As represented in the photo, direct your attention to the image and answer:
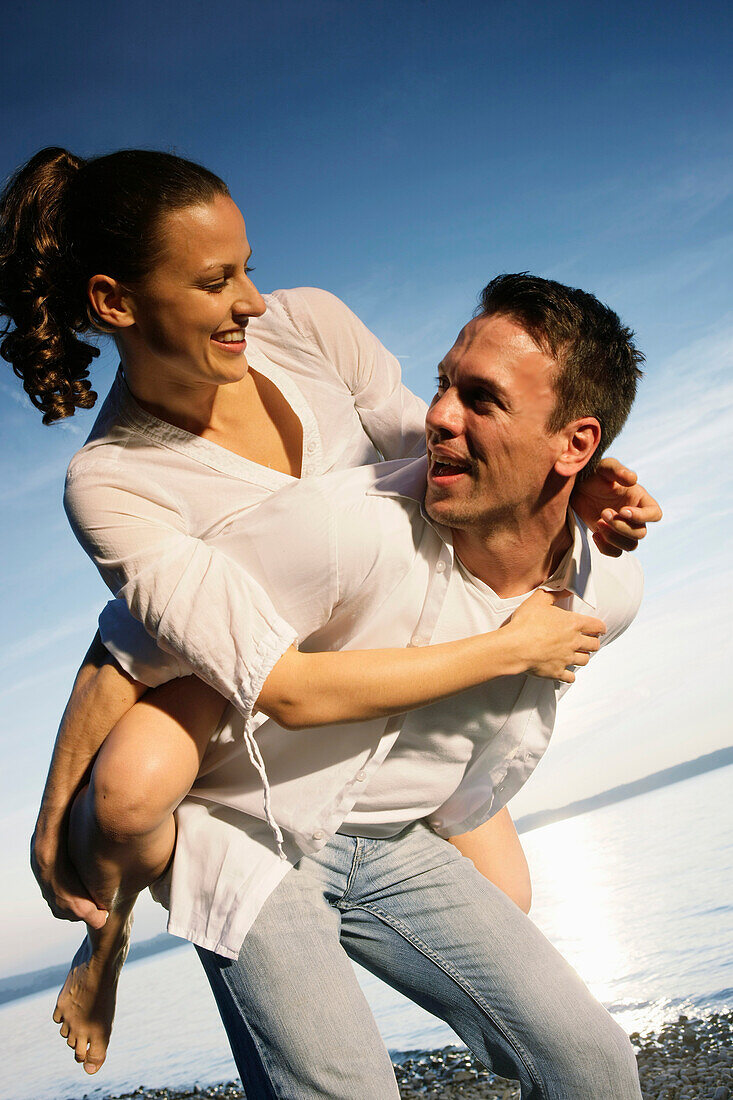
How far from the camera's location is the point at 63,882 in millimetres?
2275

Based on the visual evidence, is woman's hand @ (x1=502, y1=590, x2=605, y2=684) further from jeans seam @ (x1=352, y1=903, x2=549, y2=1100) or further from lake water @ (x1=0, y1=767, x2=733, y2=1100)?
lake water @ (x1=0, y1=767, x2=733, y2=1100)

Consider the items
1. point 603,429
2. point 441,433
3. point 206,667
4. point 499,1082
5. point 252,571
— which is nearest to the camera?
point 206,667

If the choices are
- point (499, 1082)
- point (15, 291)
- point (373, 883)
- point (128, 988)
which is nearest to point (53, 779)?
point (373, 883)

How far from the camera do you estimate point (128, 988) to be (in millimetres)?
15203

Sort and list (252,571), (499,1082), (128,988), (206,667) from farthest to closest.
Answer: (128,988), (499,1082), (252,571), (206,667)

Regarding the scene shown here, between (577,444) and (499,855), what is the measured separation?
1256 millimetres

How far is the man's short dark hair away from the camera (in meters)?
2.16

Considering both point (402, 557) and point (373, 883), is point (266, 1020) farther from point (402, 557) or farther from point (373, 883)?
point (402, 557)

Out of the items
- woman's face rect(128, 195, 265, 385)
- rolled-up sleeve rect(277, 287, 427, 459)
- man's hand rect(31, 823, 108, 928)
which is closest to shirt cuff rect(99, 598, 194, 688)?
man's hand rect(31, 823, 108, 928)

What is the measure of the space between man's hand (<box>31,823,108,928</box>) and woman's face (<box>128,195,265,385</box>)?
3.92 ft

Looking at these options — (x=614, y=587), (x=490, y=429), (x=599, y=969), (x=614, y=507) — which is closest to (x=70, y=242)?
(x=490, y=429)

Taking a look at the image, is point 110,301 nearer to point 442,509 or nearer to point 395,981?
point 442,509

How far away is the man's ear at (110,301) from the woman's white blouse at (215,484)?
0.21 metres

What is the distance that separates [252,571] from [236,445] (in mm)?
552
